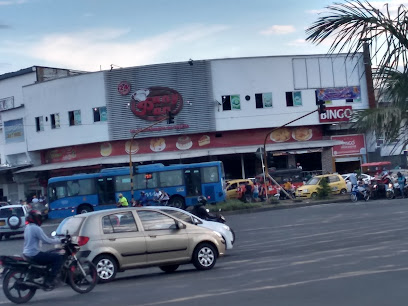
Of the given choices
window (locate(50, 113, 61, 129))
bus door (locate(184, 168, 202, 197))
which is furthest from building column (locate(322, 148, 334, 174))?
window (locate(50, 113, 61, 129))

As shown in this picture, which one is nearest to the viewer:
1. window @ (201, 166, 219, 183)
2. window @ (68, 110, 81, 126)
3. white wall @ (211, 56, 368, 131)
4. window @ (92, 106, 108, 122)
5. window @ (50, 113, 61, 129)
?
window @ (201, 166, 219, 183)

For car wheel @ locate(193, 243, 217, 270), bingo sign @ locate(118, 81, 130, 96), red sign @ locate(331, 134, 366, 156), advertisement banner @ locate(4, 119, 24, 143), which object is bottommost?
car wheel @ locate(193, 243, 217, 270)

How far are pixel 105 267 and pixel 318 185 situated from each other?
31.7 m

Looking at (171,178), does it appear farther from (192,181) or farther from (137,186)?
(137,186)

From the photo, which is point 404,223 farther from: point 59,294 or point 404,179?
point 404,179

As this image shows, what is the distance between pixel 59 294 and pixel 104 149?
161 ft

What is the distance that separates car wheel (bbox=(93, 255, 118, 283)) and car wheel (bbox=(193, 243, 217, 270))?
6.15ft

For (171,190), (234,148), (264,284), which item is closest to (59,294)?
(264,284)

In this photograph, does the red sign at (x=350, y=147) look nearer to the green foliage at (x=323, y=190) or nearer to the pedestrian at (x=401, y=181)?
the green foliage at (x=323, y=190)

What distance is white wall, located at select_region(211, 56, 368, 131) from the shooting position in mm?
58906

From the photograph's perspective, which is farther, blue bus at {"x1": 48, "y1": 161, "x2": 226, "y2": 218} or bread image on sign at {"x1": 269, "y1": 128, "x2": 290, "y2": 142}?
bread image on sign at {"x1": 269, "y1": 128, "x2": 290, "y2": 142}

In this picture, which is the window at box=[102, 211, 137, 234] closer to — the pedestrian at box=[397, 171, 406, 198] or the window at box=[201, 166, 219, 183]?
the pedestrian at box=[397, 171, 406, 198]

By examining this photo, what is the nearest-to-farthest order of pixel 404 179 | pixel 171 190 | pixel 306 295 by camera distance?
pixel 306 295 → pixel 404 179 → pixel 171 190

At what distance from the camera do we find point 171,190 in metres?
43.8
